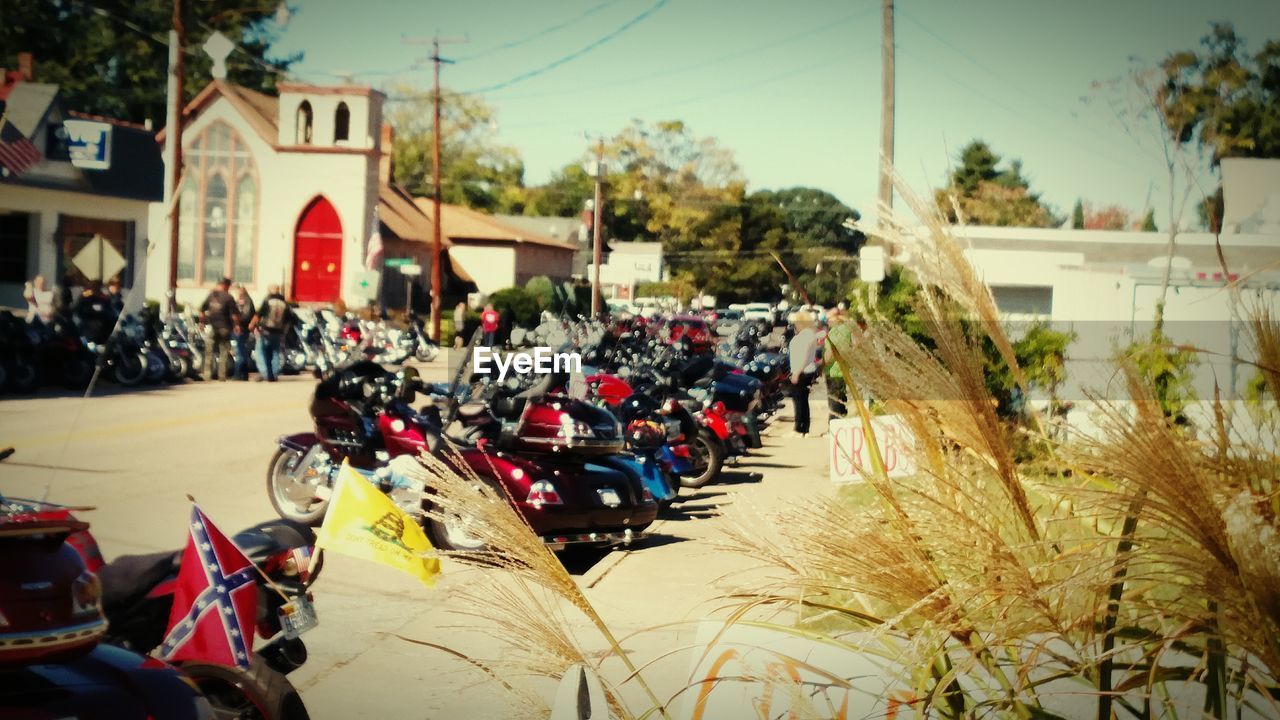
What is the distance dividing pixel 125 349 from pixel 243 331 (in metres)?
3.41

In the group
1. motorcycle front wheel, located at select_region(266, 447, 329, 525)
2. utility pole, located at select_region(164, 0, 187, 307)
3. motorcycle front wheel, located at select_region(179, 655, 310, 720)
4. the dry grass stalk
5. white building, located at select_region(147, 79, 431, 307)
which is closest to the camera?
the dry grass stalk

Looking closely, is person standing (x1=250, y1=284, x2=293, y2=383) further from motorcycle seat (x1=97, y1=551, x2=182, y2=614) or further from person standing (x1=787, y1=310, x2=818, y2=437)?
motorcycle seat (x1=97, y1=551, x2=182, y2=614)

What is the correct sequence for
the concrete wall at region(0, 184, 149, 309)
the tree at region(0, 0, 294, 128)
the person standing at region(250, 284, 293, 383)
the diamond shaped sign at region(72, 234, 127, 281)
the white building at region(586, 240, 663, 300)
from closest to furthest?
1. the diamond shaped sign at region(72, 234, 127, 281)
2. the tree at region(0, 0, 294, 128)
3. the concrete wall at region(0, 184, 149, 309)
4. the person standing at region(250, 284, 293, 383)
5. the white building at region(586, 240, 663, 300)

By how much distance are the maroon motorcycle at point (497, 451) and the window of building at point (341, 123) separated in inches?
1449

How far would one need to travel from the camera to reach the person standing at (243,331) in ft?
75.0

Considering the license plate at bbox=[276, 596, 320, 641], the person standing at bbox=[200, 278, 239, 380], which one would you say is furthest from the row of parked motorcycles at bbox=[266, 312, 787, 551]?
the person standing at bbox=[200, 278, 239, 380]

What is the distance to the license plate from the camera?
4.15 metres

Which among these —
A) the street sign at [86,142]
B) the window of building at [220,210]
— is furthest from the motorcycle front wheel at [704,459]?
the window of building at [220,210]

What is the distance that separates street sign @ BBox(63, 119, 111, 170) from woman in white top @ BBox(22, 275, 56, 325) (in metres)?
4.23

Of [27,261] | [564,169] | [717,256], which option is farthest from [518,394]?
[564,169]

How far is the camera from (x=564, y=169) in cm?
7625

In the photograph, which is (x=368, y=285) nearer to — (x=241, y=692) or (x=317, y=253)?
(x=317, y=253)

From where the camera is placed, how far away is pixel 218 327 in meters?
22.1

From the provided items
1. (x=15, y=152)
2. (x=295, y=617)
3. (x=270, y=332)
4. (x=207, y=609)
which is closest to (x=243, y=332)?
(x=270, y=332)
